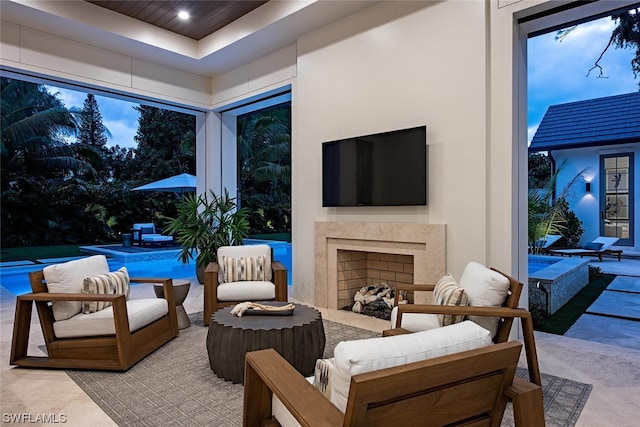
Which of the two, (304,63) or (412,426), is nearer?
(412,426)

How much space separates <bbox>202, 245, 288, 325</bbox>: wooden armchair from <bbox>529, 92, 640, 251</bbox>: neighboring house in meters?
3.10

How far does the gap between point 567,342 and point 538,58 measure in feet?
9.00

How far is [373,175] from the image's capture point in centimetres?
452

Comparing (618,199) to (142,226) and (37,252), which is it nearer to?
(142,226)

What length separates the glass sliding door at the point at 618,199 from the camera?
4.23 metres

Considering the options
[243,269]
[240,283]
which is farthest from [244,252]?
[240,283]

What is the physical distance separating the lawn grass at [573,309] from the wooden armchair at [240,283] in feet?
8.74

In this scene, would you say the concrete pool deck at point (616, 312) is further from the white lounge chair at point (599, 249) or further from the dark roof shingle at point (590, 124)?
the dark roof shingle at point (590, 124)

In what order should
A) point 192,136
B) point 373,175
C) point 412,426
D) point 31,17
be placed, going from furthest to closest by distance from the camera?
point 192,136 < point 31,17 < point 373,175 < point 412,426

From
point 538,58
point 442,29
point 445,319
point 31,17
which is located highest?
point 31,17

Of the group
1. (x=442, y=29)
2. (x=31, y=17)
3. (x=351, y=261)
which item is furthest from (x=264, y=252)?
(x=31, y=17)

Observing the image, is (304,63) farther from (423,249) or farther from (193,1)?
(423,249)

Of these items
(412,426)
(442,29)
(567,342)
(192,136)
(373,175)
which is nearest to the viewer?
(412,426)

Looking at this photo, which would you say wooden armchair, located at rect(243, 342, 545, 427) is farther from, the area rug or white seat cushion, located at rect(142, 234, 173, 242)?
white seat cushion, located at rect(142, 234, 173, 242)
